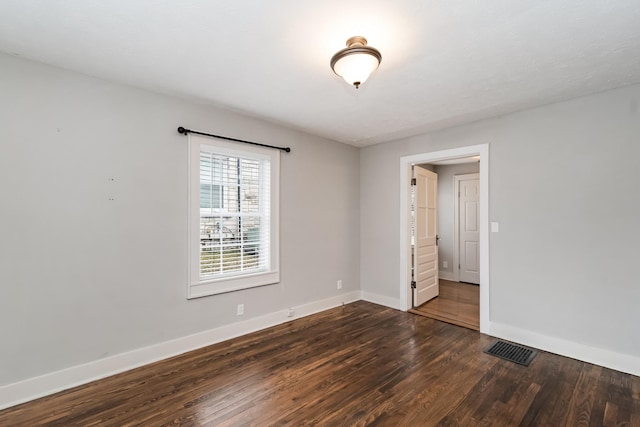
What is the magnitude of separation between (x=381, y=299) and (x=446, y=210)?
2.86 meters

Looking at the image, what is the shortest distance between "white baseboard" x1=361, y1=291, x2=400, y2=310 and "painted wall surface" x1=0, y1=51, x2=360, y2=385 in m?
2.08

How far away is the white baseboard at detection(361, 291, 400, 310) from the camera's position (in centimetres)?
441

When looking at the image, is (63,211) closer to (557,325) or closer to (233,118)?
(233,118)

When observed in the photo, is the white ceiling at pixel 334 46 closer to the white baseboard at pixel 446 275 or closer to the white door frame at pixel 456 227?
the white door frame at pixel 456 227

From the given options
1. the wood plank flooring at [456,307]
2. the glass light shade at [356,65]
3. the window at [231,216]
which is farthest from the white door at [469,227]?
the glass light shade at [356,65]

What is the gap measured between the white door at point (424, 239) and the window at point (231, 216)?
2095 mm

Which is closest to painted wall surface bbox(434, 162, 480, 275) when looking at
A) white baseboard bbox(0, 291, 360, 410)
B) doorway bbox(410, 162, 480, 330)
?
doorway bbox(410, 162, 480, 330)

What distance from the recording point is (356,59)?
1.92 m

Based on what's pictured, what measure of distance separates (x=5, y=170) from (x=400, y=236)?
4.18 meters

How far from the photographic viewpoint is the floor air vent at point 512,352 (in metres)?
2.83

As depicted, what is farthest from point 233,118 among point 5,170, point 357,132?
point 5,170

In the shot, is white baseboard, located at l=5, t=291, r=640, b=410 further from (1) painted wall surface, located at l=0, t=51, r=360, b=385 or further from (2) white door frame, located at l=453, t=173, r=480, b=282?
(2) white door frame, located at l=453, t=173, r=480, b=282

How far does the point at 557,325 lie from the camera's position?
2.97m

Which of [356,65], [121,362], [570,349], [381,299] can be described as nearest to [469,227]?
[381,299]
